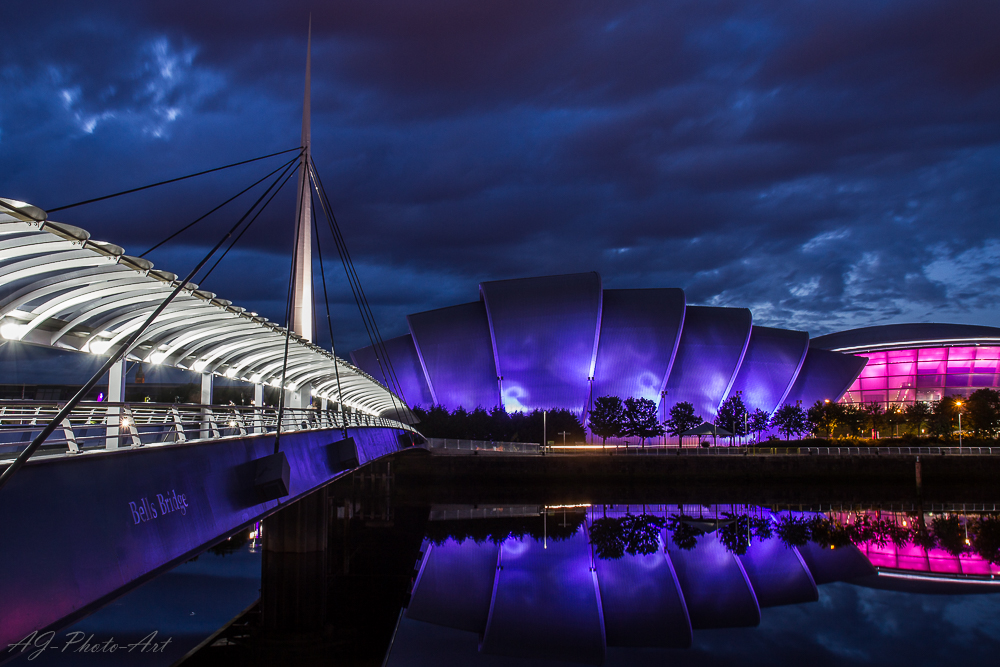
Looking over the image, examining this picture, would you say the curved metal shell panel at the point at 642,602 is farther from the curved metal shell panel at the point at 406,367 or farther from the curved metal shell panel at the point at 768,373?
the curved metal shell panel at the point at 768,373

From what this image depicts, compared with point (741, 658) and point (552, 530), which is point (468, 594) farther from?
point (552, 530)

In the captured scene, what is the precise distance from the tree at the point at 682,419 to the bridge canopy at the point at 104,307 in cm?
5743

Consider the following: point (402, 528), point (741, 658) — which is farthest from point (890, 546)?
point (402, 528)

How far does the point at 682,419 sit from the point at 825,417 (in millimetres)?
15492

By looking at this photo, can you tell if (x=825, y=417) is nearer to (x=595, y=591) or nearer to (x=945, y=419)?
(x=945, y=419)

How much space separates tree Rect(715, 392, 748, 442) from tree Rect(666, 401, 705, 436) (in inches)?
121

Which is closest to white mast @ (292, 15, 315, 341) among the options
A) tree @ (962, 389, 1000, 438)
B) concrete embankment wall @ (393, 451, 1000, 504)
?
concrete embankment wall @ (393, 451, 1000, 504)

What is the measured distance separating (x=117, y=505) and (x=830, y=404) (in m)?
76.3

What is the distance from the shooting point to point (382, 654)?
14711mm

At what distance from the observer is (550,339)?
75188mm

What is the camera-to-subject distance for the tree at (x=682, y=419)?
68.8 m

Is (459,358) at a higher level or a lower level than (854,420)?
higher

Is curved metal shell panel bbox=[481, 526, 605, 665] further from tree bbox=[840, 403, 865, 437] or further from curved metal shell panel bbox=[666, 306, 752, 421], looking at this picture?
tree bbox=[840, 403, 865, 437]

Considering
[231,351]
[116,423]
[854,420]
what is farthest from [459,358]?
[116,423]
